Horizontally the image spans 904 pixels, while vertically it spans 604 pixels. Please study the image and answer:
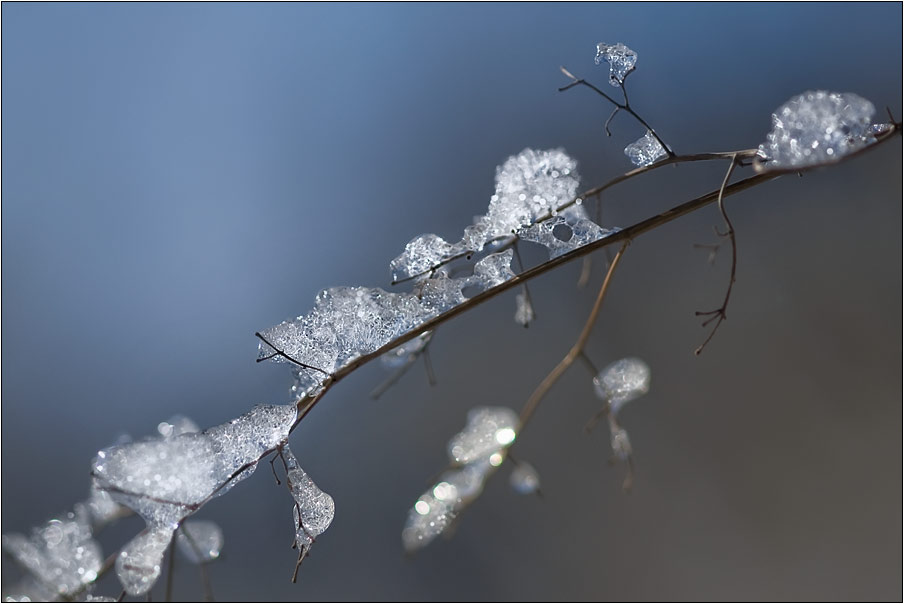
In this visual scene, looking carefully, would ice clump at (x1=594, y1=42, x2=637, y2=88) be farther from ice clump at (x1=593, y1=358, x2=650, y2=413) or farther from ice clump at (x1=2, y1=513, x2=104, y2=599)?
ice clump at (x1=2, y1=513, x2=104, y2=599)

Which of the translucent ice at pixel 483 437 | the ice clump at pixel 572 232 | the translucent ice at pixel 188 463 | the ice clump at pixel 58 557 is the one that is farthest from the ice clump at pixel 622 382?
the ice clump at pixel 58 557

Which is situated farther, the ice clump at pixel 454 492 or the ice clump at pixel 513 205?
the ice clump at pixel 454 492

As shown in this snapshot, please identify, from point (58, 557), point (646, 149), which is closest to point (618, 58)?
point (646, 149)

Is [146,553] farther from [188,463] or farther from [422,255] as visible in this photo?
[422,255]

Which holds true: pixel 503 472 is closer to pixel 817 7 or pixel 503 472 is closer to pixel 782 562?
pixel 782 562

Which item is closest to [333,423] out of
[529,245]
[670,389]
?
[529,245]

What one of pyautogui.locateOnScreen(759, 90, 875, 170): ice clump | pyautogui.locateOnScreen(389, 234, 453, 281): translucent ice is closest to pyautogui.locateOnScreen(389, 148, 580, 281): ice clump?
pyautogui.locateOnScreen(389, 234, 453, 281): translucent ice

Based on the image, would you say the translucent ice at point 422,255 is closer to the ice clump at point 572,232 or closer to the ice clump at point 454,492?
the ice clump at point 572,232
